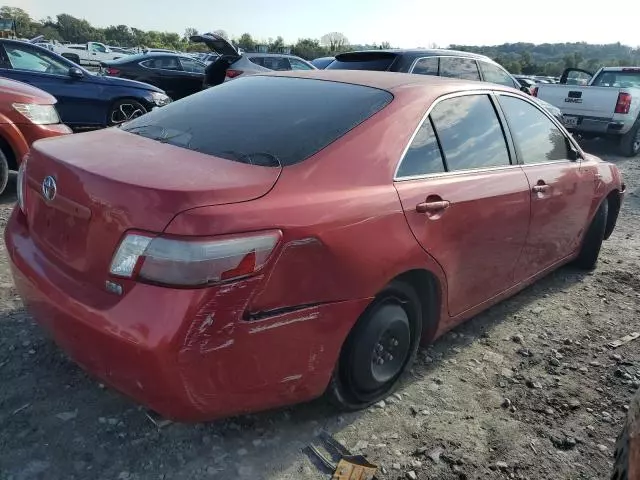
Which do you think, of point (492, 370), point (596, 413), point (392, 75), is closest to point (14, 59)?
point (392, 75)

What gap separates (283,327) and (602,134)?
34.8 ft

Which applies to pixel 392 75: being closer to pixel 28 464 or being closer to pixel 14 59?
pixel 28 464

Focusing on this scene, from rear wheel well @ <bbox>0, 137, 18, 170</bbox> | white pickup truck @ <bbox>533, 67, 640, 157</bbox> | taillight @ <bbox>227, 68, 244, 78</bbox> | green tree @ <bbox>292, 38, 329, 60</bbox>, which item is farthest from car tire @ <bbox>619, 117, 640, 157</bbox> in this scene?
green tree @ <bbox>292, 38, 329, 60</bbox>

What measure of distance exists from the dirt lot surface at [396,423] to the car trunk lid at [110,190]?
0.74m

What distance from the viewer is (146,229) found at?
186 centimetres

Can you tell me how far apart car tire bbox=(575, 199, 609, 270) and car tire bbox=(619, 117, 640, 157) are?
24.4 ft

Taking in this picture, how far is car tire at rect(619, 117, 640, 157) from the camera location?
10852mm

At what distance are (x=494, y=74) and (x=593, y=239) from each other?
4.58 metres

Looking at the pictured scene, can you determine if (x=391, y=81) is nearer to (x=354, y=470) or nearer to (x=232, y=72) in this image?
(x=354, y=470)

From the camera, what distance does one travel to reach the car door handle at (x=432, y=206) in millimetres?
2523

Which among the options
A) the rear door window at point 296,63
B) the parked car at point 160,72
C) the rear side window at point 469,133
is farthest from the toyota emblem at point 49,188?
the parked car at point 160,72

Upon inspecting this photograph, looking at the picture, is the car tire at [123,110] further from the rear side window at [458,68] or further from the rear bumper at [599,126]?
the rear bumper at [599,126]

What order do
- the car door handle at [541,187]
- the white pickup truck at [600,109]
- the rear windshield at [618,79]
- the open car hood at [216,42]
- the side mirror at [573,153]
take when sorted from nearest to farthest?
the car door handle at [541,187] < the side mirror at [573,153] < the open car hood at [216,42] < the white pickup truck at [600,109] < the rear windshield at [618,79]

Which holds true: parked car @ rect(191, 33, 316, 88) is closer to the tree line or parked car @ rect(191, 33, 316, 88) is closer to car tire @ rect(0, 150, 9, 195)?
car tire @ rect(0, 150, 9, 195)
